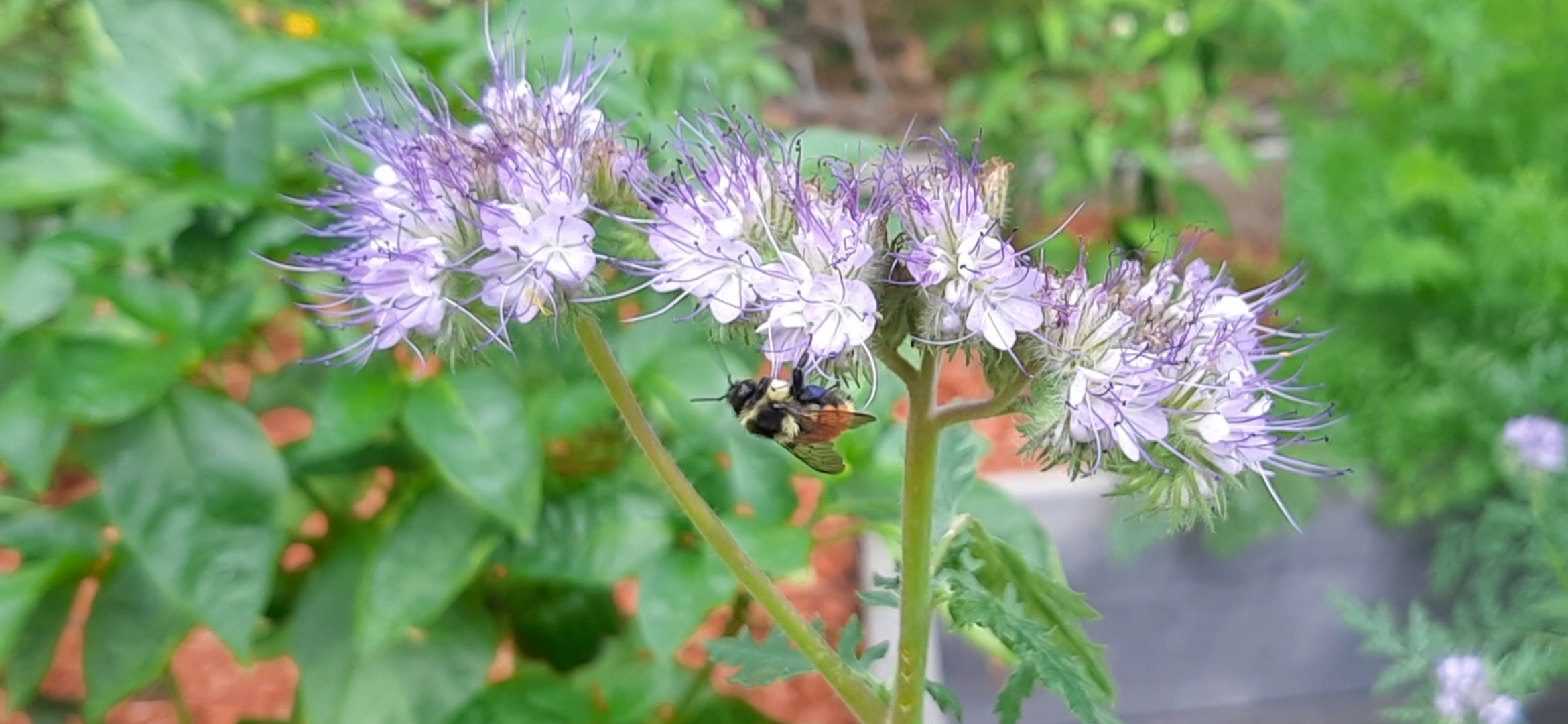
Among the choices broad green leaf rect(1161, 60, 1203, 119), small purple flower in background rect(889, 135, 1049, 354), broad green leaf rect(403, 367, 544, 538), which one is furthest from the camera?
broad green leaf rect(1161, 60, 1203, 119)

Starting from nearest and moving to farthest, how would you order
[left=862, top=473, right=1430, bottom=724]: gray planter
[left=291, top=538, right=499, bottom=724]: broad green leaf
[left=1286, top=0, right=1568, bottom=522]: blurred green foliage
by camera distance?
[left=291, top=538, right=499, bottom=724]: broad green leaf
[left=1286, top=0, right=1568, bottom=522]: blurred green foliage
[left=862, top=473, right=1430, bottom=724]: gray planter

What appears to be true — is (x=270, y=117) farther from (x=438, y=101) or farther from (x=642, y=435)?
(x=642, y=435)

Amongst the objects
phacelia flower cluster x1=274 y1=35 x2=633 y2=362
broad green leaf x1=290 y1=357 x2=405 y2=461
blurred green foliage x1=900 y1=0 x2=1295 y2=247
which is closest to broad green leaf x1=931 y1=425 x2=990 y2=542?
phacelia flower cluster x1=274 y1=35 x2=633 y2=362

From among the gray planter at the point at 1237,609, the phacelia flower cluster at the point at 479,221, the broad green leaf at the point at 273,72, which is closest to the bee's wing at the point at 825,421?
the phacelia flower cluster at the point at 479,221

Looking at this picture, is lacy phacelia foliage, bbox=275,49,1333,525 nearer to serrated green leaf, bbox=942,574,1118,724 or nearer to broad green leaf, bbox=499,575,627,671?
serrated green leaf, bbox=942,574,1118,724

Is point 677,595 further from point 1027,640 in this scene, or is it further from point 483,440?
point 1027,640

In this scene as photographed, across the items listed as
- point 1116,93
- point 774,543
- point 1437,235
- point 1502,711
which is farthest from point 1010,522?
point 1116,93

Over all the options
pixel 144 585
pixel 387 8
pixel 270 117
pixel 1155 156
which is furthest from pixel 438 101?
pixel 1155 156
